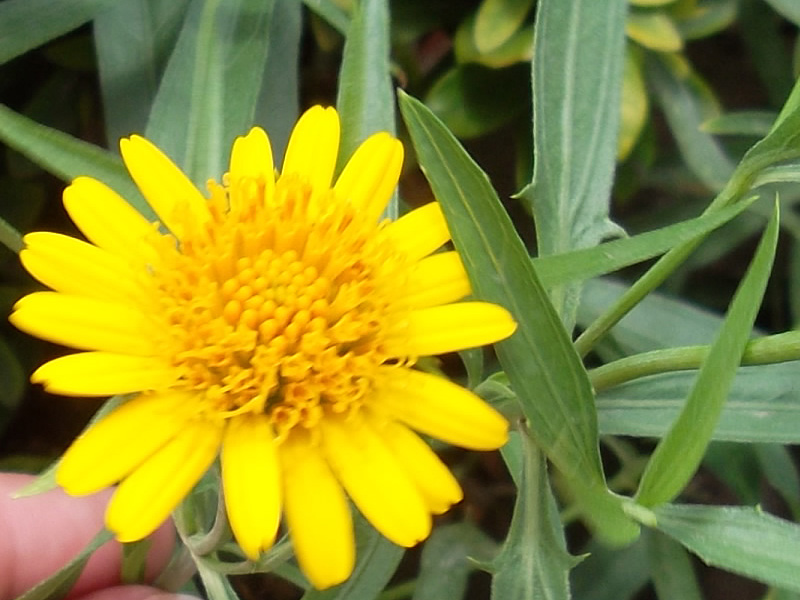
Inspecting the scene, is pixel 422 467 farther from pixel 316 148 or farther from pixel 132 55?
pixel 132 55

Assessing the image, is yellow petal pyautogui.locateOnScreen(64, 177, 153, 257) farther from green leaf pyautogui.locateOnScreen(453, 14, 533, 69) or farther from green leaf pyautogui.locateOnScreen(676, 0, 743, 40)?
green leaf pyautogui.locateOnScreen(676, 0, 743, 40)

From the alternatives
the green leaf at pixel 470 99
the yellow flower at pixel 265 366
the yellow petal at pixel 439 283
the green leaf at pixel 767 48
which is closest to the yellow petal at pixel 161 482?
the yellow flower at pixel 265 366

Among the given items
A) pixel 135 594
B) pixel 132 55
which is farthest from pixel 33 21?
pixel 135 594

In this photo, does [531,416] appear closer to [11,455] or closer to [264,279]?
[264,279]

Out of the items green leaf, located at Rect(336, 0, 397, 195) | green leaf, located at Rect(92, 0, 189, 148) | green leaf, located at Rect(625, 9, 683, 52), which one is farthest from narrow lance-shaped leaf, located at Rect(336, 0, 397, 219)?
green leaf, located at Rect(625, 9, 683, 52)

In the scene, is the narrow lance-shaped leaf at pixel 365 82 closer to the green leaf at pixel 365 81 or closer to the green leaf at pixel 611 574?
the green leaf at pixel 365 81

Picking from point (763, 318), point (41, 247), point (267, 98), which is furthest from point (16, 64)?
point (763, 318)
